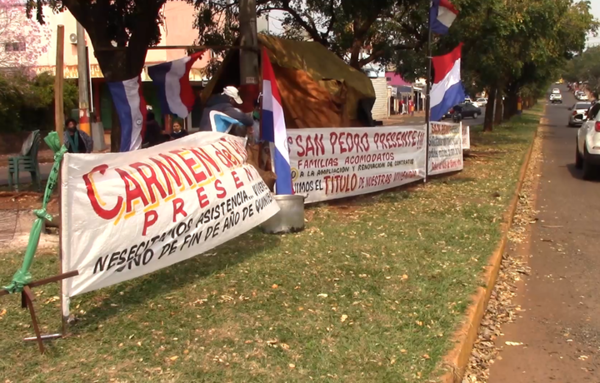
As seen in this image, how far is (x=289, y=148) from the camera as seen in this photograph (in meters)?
8.70

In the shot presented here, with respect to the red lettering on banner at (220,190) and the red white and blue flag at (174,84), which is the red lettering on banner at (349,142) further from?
the red lettering on banner at (220,190)

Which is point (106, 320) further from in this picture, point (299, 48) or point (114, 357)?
point (299, 48)

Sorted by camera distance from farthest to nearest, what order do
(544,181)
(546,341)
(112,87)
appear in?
(544,181), (112,87), (546,341)

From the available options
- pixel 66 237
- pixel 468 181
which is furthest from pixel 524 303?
pixel 468 181

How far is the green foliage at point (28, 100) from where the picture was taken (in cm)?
2484

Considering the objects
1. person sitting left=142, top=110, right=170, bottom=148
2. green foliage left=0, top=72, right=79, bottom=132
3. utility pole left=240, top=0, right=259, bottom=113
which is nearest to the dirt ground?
person sitting left=142, top=110, right=170, bottom=148

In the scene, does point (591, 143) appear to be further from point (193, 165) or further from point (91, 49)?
point (91, 49)

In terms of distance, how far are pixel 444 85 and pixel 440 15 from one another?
1.37 metres

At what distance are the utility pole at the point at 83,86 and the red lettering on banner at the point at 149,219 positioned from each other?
360 inches

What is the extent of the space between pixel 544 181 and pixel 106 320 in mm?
11530

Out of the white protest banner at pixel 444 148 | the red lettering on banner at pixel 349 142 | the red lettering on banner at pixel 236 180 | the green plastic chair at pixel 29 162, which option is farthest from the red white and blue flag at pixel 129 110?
the white protest banner at pixel 444 148

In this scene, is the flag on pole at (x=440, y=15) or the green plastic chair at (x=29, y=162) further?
the flag on pole at (x=440, y=15)

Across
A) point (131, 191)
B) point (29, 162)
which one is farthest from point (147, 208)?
point (29, 162)

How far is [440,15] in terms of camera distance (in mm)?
11992
